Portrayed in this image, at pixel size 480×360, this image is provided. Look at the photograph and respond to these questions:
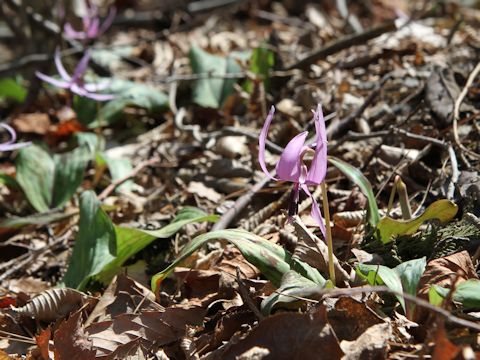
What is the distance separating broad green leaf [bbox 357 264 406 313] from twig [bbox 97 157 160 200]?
1502 mm

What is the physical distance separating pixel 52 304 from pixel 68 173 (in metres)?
1.08

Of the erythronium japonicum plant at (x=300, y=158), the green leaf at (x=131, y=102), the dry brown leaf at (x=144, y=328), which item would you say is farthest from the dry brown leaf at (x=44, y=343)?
the green leaf at (x=131, y=102)

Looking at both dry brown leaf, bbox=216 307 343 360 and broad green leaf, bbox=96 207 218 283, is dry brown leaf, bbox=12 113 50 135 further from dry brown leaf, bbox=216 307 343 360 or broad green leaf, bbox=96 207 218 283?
dry brown leaf, bbox=216 307 343 360

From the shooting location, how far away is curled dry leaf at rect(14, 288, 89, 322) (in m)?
2.11

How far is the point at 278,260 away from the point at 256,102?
1.76 metres

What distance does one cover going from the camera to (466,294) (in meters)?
1.60

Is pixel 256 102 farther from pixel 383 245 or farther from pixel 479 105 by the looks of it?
pixel 383 245

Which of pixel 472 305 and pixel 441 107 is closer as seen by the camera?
pixel 472 305

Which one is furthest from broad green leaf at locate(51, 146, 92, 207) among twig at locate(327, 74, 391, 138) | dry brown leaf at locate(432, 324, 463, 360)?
dry brown leaf at locate(432, 324, 463, 360)

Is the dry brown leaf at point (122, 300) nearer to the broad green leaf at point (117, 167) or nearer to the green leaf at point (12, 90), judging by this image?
the broad green leaf at point (117, 167)

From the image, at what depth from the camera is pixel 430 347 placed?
1548 mm

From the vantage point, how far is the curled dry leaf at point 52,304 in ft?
6.93

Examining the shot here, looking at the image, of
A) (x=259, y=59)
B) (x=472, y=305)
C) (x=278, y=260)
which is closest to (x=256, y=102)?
(x=259, y=59)

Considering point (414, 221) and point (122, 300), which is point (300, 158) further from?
point (122, 300)
